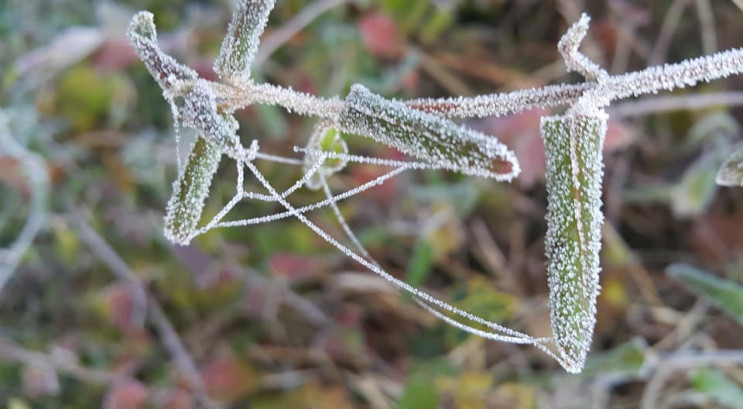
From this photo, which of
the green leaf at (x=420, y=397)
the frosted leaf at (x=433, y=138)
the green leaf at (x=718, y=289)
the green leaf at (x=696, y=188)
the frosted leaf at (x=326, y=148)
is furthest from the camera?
the green leaf at (x=696, y=188)

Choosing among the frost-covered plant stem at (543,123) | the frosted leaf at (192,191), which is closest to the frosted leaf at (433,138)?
the frost-covered plant stem at (543,123)

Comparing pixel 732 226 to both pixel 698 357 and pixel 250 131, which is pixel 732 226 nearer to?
pixel 698 357

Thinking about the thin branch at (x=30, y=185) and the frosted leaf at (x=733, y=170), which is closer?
the frosted leaf at (x=733, y=170)

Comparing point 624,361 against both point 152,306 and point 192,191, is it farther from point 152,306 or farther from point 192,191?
point 152,306

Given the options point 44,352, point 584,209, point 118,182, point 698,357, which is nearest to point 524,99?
point 584,209

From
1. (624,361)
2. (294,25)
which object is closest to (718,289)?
(624,361)

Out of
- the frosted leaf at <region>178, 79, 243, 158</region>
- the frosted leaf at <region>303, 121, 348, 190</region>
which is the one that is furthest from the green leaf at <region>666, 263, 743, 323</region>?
the frosted leaf at <region>178, 79, 243, 158</region>

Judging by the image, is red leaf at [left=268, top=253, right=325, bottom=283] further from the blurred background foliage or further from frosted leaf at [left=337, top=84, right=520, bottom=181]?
frosted leaf at [left=337, top=84, right=520, bottom=181]

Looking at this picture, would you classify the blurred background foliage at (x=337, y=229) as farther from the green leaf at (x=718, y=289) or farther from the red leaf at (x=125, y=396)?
the green leaf at (x=718, y=289)
